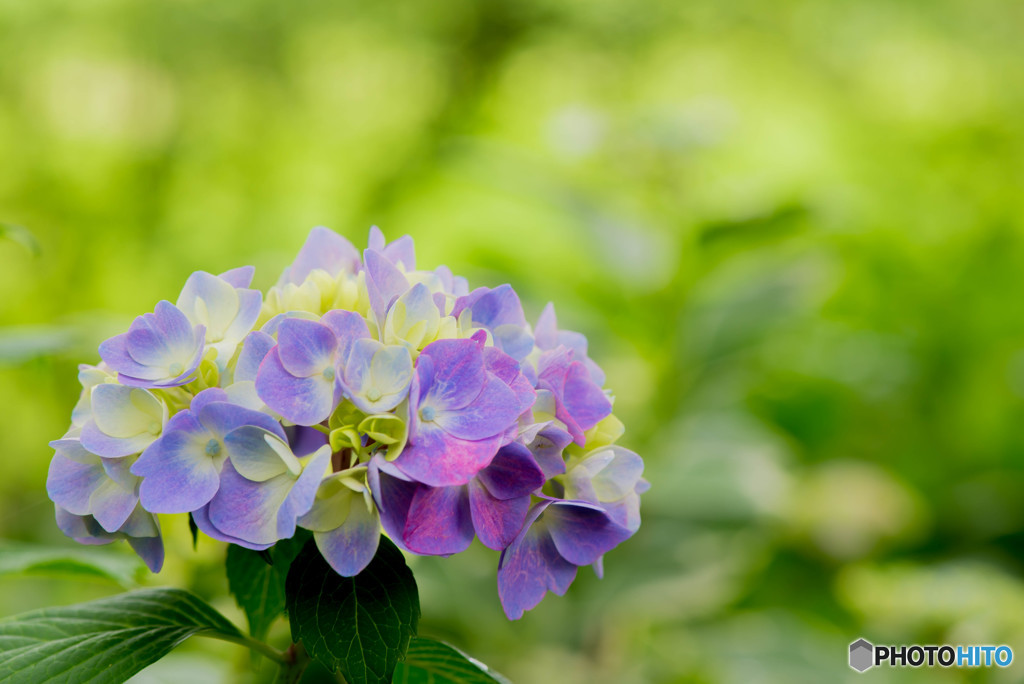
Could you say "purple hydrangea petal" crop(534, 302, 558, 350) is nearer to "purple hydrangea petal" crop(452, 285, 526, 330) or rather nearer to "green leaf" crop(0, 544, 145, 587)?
"purple hydrangea petal" crop(452, 285, 526, 330)

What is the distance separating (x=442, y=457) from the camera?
0.34m

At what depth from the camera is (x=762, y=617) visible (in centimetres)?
115

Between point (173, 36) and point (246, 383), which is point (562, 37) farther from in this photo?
point (246, 383)

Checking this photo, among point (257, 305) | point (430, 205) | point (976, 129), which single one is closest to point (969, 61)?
point (976, 129)

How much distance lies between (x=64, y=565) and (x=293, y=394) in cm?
27

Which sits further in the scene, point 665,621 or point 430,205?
point 430,205

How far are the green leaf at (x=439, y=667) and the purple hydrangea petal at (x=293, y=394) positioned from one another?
142 millimetres

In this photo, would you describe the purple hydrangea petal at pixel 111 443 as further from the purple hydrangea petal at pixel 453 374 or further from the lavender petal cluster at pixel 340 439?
the purple hydrangea petal at pixel 453 374

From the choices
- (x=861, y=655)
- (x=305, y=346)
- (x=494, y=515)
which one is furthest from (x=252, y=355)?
(x=861, y=655)

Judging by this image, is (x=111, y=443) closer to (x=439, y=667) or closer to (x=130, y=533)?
(x=130, y=533)

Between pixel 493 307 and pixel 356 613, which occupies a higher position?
pixel 493 307

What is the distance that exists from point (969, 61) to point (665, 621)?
2.52 m

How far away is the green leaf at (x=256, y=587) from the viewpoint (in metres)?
0.46

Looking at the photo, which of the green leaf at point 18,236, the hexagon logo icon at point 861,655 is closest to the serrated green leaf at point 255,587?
the green leaf at point 18,236
